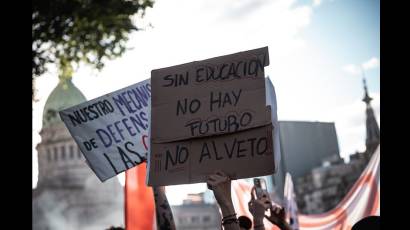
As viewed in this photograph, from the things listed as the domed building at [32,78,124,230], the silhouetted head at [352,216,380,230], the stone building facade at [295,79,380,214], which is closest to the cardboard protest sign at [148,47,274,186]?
the silhouetted head at [352,216,380,230]

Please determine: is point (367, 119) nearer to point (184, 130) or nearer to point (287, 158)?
point (287, 158)

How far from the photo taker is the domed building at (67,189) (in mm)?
82125

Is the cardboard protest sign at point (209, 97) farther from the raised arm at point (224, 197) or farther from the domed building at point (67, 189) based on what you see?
the domed building at point (67, 189)

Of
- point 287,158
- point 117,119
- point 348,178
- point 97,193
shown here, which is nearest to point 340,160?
point 348,178

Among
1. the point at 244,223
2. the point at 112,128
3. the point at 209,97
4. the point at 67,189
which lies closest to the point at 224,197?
the point at 209,97

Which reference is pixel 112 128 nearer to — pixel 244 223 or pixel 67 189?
pixel 244 223

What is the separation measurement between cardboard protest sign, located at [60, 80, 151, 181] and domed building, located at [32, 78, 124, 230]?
75160 mm

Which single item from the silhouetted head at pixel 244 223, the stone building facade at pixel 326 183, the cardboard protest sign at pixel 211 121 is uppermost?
the stone building facade at pixel 326 183

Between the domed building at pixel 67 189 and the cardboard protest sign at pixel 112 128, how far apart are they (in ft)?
247

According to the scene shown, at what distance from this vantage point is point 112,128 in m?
5.29

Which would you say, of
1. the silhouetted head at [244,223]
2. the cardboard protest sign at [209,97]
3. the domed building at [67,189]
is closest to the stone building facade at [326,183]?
the domed building at [67,189]

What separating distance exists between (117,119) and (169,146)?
5.08 feet

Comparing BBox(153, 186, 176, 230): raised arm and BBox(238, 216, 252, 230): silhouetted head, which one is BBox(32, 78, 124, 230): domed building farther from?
BBox(153, 186, 176, 230): raised arm

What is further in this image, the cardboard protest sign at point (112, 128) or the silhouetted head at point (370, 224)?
the cardboard protest sign at point (112, 128)
